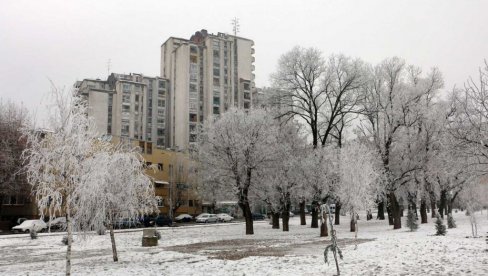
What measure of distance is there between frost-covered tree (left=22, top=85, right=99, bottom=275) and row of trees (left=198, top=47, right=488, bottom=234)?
18770 mm

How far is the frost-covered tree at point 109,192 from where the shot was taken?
14273mm

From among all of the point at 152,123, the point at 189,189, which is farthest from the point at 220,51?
the point at 189,189

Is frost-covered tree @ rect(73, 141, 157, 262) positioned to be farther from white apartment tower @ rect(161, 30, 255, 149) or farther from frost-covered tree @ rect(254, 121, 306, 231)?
white apartment tower @ rect(161, 30, 255, 149)

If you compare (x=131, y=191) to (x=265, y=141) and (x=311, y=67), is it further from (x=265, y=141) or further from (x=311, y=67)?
(x=311, y=67)

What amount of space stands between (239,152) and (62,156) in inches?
785

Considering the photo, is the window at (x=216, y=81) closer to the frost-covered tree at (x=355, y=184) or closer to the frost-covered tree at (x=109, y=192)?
the frost-covered tree at (x=355, y=184)

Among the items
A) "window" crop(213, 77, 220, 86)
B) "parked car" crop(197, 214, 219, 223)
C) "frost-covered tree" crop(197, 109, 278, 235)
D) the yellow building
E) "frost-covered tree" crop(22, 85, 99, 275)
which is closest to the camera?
"frost-covered tree" crop(22, 85, 99, 275)

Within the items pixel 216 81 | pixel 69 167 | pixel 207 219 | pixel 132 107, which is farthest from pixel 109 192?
pixel 132 107

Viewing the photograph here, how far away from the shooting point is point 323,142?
40.1 meters

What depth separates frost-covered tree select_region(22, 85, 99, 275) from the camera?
13.1m

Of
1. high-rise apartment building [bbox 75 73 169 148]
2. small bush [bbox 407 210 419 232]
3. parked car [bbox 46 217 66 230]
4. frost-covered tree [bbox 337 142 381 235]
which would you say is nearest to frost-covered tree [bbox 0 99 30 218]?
parked car [bbox 46 217 66 230]

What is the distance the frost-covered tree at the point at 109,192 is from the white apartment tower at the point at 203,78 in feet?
235

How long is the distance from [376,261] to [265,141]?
62.1 ft

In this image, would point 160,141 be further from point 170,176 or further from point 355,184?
point 355,184
